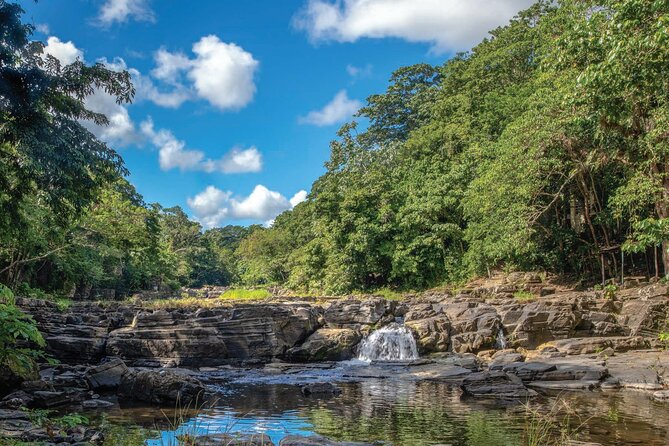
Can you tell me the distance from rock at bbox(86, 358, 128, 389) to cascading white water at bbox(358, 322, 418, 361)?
955cm

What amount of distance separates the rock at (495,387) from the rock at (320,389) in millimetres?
3366

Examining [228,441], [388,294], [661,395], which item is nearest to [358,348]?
[661,395]

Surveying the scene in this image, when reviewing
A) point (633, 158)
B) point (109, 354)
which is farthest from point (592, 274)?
point (109, 354)

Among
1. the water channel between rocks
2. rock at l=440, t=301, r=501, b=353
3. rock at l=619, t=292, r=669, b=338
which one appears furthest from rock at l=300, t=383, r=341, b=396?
rock at l=619, t=292, r=669, b=338

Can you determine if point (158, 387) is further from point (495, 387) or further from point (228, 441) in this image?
point (495, 387)

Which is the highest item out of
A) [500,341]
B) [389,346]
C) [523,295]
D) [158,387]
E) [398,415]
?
[523,295]

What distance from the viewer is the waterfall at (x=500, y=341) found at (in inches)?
734

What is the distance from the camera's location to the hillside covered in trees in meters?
10.2

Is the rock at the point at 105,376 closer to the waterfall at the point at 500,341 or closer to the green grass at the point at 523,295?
the waterfall at the point at 500,341

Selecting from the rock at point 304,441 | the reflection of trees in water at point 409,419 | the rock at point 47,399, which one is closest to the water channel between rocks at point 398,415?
the reflection of trees in water at point 409,419

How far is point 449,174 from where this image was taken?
33.9 m

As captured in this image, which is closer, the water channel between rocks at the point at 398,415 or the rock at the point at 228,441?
the rock at the point at 228,441

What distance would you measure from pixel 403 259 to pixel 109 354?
2012 cm

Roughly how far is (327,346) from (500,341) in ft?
21.5
